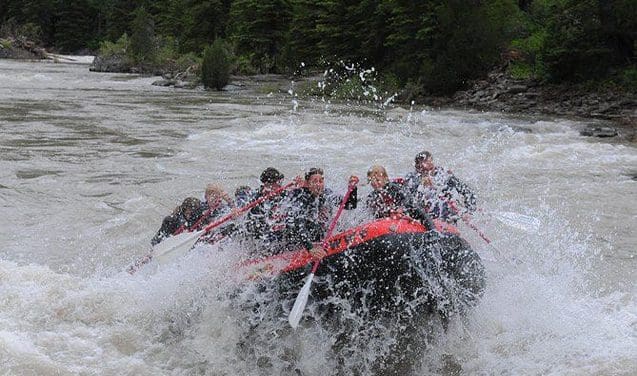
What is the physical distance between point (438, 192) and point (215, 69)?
25344 millimetres

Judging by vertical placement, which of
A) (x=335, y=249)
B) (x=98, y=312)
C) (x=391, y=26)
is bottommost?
(x=98, y=312)

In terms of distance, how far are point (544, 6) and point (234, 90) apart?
1409cm

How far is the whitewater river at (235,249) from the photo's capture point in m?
5.74

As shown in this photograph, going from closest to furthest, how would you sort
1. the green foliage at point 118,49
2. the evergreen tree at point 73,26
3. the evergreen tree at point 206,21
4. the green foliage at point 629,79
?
the green foliage at point 629,79
the green foliage at point 118,49
the evergreen tree at point 206,21
the evergreen tree at point 73,26

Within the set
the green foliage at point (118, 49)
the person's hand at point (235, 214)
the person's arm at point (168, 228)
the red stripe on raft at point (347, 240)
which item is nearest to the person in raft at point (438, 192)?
the red stripe on raft at point (347, 240)

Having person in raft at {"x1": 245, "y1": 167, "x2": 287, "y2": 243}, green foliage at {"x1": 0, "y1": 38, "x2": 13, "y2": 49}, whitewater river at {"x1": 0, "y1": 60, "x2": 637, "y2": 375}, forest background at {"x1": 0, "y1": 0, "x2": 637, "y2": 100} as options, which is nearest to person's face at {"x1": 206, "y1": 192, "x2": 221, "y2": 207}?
whitewater river at {"x1": 0, "y1": 60, "x2": 637, "y2": 375}

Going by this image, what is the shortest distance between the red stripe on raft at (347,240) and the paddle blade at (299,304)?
32 centimetres

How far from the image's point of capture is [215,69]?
3112 centimetres

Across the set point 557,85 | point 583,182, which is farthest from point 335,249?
point 557,85

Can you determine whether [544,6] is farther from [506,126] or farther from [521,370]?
[521,370]

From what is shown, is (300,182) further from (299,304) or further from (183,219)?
(183,219)

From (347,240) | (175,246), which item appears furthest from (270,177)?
(347,240)

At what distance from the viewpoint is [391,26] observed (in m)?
30.9

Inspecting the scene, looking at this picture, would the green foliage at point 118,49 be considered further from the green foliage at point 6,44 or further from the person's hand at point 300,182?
the person's hand at point 300,182
